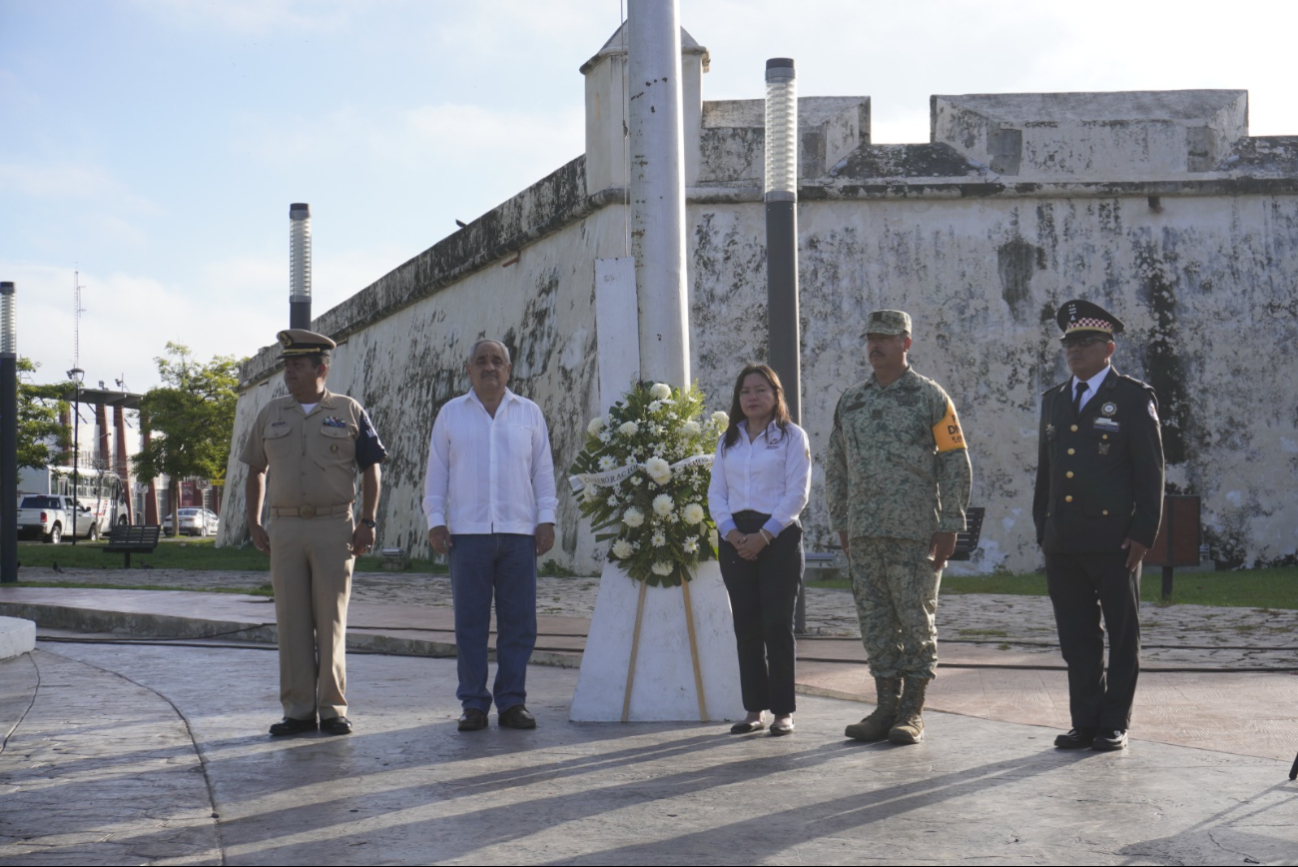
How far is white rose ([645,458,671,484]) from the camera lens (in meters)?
6.25

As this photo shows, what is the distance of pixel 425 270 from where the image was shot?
21.2 meters

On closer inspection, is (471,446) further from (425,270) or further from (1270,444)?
(425,270)

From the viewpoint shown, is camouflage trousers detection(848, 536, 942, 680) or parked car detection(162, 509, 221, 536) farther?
parked car detection(162, 509, 221, 536)

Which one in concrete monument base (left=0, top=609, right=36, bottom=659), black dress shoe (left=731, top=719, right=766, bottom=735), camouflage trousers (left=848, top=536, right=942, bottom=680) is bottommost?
black dress shoe (left=731, top=719, right=766, bottom=735)

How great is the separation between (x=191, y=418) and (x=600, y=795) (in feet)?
154

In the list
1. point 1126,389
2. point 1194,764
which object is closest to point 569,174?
point 1126,389

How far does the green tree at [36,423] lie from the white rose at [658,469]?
44584mm

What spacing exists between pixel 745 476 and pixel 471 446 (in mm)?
1237

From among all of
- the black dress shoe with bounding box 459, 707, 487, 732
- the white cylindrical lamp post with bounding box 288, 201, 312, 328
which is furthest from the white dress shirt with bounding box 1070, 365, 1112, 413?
the white cylindrical lamp post with bounding box 288, 201, 312, 328

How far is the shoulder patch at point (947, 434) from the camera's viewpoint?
18.5 ft

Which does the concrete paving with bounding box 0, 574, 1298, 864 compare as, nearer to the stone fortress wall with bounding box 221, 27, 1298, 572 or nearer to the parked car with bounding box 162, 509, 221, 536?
the stone fortress wall with bounding box 221, 27, 1298, 572

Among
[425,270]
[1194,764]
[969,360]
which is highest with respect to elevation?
[425,270]

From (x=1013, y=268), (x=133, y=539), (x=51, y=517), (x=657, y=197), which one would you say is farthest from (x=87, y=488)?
(x=657, y=197)

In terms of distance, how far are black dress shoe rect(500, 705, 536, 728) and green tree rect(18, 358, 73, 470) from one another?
44508 millimetres
